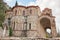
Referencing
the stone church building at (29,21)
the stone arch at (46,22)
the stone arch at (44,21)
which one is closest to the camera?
the stone arch at (46,22)

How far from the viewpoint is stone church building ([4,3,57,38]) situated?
34500mm

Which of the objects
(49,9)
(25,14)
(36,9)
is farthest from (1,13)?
(49,9)

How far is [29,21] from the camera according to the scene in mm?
35406

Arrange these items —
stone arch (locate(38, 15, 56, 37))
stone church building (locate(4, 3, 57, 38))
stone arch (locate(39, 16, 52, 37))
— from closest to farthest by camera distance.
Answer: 1. stone arch (locate(38, 15, 56, 37))
2. stone church building (locate(4, 3, 57, 38))
3. stone arch (locate(39, 16, 52, 37))

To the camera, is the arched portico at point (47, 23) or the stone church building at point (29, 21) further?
the stone church building at point (29, 21)

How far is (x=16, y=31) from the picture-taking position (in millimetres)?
34969

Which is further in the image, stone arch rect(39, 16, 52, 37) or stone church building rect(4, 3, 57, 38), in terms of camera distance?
stone arch rect(39, 16, 52, 37)

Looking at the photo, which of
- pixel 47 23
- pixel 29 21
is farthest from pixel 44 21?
pixel 29 21

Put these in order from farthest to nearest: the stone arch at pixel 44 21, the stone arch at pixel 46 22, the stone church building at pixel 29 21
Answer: the stone arch at pixel 44 21
the stone church building at pixel 29 21
the stone arch at pixel 46 22

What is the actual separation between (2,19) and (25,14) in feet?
17.9

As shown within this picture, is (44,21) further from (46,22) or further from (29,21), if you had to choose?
(29,21)

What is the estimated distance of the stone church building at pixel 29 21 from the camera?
3450 cm

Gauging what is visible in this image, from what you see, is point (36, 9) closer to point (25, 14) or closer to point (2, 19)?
point (25, 14)

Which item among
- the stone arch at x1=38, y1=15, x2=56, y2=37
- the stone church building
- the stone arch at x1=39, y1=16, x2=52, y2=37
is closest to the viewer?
Answer: the stone arch at x1=38, y1=15, x2=56, y2=37
